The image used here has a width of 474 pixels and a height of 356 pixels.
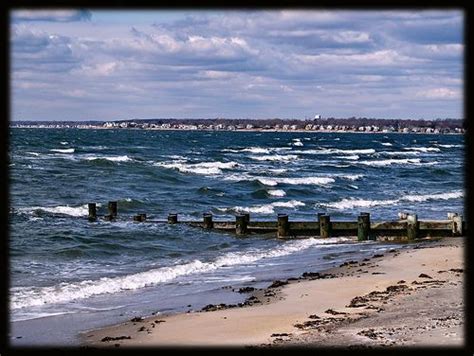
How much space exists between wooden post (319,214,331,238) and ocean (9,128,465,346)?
377mm

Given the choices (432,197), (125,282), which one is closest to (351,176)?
(432,197)

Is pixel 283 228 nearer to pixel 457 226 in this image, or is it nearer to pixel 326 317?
pixel 457 226

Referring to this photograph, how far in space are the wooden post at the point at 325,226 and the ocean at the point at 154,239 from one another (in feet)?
1.24

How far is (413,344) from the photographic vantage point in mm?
8469

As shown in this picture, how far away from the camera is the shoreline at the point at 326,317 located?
936cm

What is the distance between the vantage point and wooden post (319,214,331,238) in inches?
891

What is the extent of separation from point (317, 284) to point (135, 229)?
1060 cm

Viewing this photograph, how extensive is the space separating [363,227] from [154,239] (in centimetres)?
627

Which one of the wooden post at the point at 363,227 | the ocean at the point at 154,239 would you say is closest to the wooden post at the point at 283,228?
the ocean at the point at 154,239

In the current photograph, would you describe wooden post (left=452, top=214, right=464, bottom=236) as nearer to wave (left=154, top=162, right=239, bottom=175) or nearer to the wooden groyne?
the wooden groyne

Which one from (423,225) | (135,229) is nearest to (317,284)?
(423,225)
